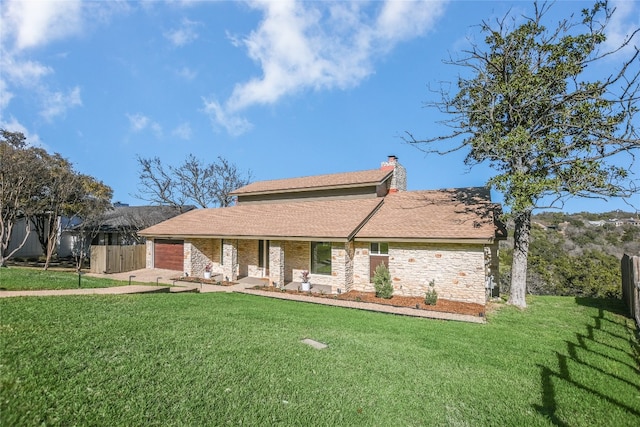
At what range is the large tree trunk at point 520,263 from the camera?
41.4ft

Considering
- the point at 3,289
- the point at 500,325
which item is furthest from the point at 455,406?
the point at 3,289

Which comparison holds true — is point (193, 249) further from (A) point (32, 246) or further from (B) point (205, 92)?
(A) point (32, 246)

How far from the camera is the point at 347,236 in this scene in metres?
14.0

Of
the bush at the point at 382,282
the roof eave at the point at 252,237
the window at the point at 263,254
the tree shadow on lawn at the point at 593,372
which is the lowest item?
the tree shadow on lawn at the point at 593,372

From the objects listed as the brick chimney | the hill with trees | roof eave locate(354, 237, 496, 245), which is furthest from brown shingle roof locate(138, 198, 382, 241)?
the hill with trees

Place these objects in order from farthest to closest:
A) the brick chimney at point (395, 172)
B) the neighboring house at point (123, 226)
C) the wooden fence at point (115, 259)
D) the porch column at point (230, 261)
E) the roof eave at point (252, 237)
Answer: the neighboring house at point (123, 226)
the wooden fence at point (115, 259)
the brick chimney at point (395, 172)
the porch column at point (230, 261)
the roof eave at point (252, 237)

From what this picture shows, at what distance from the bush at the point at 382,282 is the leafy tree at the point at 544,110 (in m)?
5.01

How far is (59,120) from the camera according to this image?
18.0 m

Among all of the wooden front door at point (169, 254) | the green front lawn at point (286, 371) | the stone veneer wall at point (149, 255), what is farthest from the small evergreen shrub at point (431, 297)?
the stone veneer wall at point (149, 255)

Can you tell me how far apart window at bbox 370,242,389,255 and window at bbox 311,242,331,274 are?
2.21 meters

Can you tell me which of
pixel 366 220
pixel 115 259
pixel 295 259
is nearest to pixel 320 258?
pixel 295 259

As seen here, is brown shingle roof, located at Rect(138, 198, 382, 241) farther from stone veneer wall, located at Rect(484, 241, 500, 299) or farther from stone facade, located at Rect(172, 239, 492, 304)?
stone veneer wall, located at Rect(484, 241, 500, 299)

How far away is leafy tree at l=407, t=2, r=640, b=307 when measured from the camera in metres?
11.3

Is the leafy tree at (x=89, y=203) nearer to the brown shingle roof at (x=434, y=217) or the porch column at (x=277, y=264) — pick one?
the porch column at (x=277, y=264)
